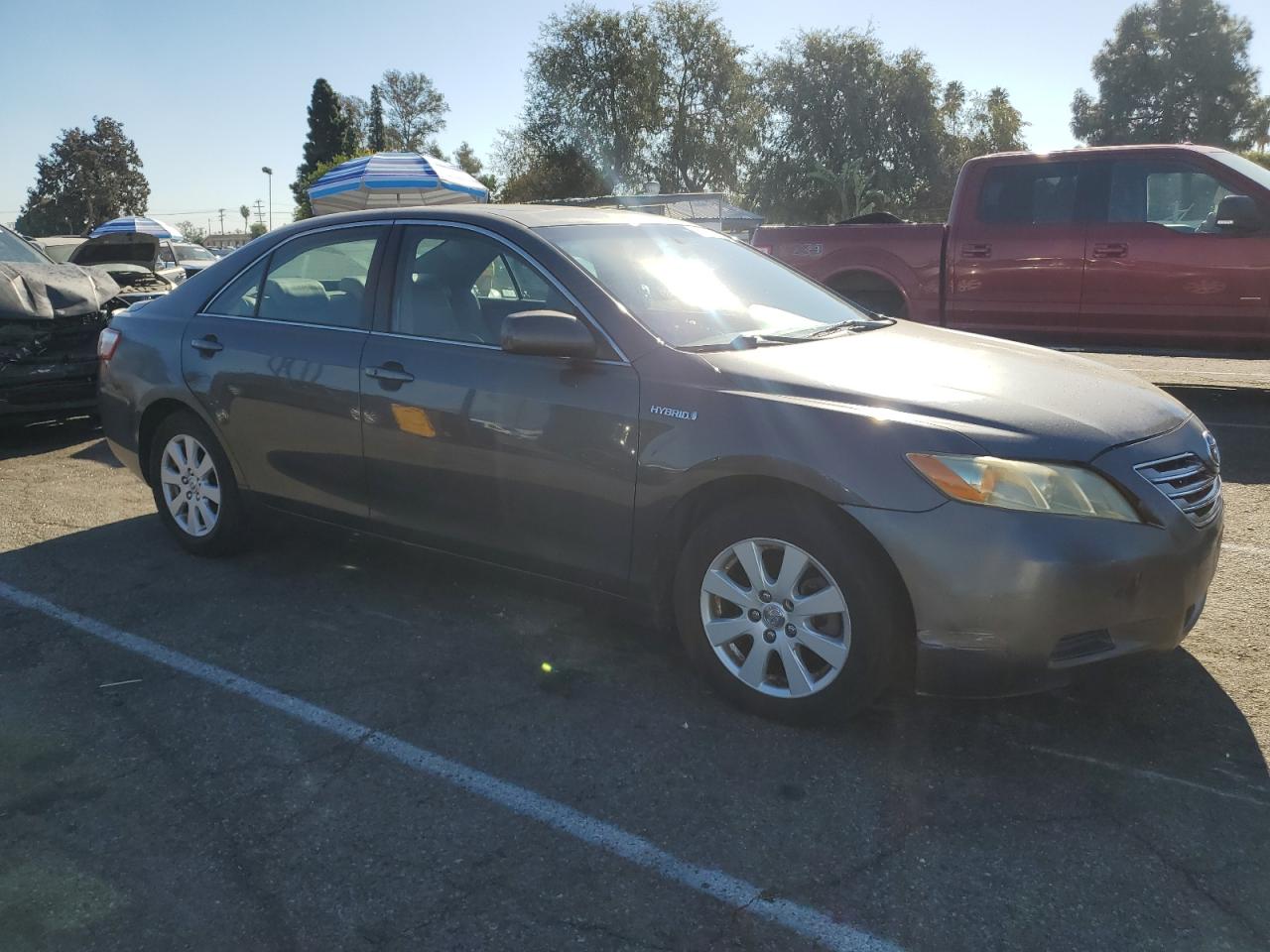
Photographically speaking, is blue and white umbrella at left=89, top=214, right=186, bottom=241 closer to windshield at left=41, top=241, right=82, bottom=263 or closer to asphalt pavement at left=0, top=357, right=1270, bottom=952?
windshield at left=41, top=241, right=82, bottom=263

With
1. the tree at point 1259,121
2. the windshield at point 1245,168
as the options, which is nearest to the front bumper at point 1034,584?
the windshield at point 1245,168

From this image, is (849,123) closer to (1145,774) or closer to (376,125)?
(376,125)

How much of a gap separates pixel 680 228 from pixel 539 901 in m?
2.98

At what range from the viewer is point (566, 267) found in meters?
3.65

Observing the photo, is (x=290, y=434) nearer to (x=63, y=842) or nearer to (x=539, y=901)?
(x=63, y=842)

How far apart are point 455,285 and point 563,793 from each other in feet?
6.83

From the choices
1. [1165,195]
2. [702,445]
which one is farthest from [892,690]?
[1165,195]

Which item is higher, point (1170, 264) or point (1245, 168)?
point (1245, 168)

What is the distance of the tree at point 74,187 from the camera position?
5984cm

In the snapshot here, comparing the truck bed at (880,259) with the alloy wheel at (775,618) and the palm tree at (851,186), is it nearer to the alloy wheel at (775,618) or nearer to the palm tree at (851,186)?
the alloy wheel at (775,618)

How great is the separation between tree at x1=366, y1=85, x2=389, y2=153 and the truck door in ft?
209

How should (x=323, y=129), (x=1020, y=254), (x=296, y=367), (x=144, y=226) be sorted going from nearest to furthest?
(x=296, y=367)
(x=1020, y=254)
(x=144, y=226)
(x=323, y=129)

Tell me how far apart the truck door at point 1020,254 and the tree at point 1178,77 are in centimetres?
4864

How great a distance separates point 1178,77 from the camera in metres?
51.8
